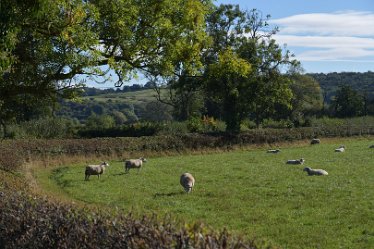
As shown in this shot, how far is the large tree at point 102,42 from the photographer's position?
13341mm

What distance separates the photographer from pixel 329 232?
45.4 ft

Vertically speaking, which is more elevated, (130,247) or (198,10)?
(198,10)

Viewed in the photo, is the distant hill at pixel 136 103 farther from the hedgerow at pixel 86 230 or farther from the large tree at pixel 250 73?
the hedgerow at pixel 86 230

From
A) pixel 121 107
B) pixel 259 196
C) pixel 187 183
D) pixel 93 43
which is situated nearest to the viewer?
pixel 93 43

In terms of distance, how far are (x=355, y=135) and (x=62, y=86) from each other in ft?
174

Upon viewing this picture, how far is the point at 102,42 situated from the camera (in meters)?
15.6

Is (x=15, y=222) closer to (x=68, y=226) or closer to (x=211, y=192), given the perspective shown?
(x=68, y=226)

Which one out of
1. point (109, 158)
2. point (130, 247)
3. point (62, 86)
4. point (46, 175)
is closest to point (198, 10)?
point (62, 86)

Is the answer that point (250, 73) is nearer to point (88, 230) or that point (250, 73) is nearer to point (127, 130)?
point (127, 130)

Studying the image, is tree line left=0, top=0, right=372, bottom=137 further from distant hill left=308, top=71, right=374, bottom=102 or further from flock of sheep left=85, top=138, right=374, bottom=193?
distant hill left=308, top=71, right=374, bottom=102

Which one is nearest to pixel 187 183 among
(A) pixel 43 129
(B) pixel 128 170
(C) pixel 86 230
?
(B) pixel 128 170

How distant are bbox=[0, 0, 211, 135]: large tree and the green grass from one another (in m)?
4.48

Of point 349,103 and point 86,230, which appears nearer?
point 86,230

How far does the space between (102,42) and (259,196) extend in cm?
879
